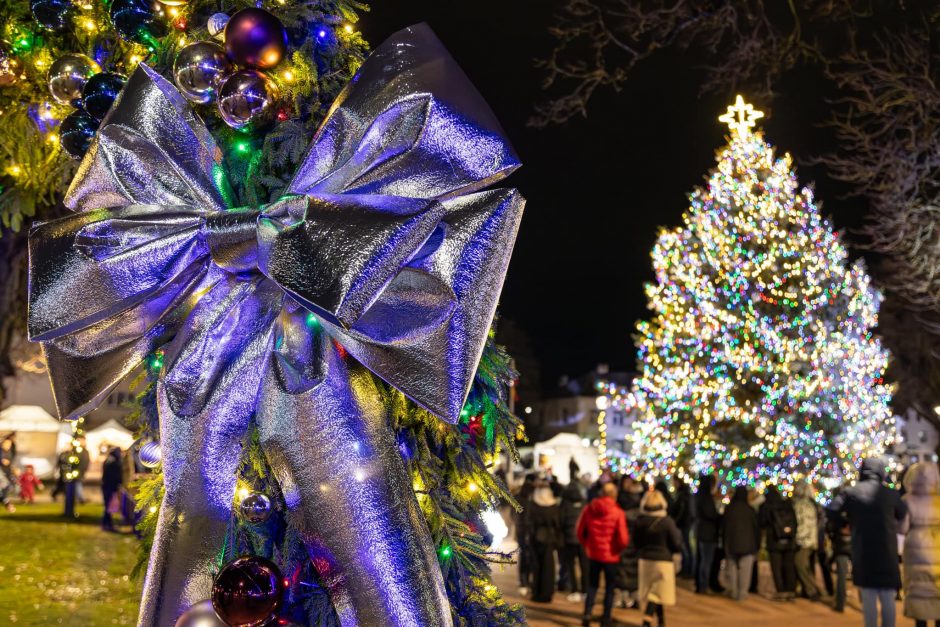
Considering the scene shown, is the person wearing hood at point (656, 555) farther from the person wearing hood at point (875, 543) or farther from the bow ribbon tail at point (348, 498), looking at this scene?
the bow ribbon tail at point (348, 498)

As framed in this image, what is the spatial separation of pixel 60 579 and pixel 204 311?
1024 cm

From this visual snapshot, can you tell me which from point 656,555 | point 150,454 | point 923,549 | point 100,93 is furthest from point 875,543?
point 100,93

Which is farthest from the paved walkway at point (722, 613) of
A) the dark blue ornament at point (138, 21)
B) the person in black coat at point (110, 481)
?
the dark blue ornament at point (138, 21)

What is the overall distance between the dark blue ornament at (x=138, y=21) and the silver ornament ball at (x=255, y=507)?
135 centimetres

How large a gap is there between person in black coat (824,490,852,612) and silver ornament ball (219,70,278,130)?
12187 mm

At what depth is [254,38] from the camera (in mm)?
2197

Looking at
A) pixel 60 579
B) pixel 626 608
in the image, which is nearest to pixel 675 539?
pixel 626 608

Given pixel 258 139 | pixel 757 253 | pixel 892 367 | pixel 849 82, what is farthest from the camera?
pixel 892 367

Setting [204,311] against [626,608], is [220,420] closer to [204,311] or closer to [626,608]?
[204,311]

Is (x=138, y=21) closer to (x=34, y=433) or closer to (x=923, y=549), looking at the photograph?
(x=923, y=549)

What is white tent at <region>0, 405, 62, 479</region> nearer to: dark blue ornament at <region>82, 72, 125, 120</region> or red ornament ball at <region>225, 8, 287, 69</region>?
dark blue ornament at <region>82, 72, 125, 120</region>

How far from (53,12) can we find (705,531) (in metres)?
13.6

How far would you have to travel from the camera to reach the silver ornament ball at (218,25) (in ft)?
7.87

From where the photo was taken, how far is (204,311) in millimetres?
2121
